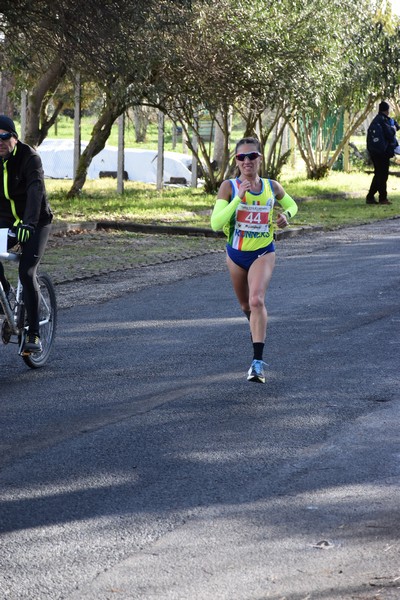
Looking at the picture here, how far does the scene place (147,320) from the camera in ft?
35.9

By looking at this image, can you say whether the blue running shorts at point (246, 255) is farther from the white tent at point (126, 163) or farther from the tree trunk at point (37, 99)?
the white tent at point (126, 163)

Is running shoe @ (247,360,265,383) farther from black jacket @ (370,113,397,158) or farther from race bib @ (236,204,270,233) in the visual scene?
black jacket @ (370,113,397,158)

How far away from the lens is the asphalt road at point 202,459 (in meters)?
4.70

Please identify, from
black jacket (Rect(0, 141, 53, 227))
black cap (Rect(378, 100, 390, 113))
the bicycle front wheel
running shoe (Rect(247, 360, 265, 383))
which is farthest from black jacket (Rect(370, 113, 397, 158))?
running shoe (Rect(247, 360, 265, 383))

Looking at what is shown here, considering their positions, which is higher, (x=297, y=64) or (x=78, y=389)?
(x=297, y=64)

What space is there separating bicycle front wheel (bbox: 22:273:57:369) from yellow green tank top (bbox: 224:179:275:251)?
162 cm

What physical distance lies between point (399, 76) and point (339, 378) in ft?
82.3

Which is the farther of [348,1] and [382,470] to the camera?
[348,1]

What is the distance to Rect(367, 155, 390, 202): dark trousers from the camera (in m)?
25.0

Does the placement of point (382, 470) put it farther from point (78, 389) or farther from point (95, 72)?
point (95, 72)

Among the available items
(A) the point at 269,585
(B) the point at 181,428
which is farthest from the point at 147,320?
(A) the point at 269,585

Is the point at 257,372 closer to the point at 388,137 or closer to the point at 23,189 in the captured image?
the point at 23,189

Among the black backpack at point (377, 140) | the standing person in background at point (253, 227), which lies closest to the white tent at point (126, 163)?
the black backpack at point (377, 140)

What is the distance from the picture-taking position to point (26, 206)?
8359 mm
